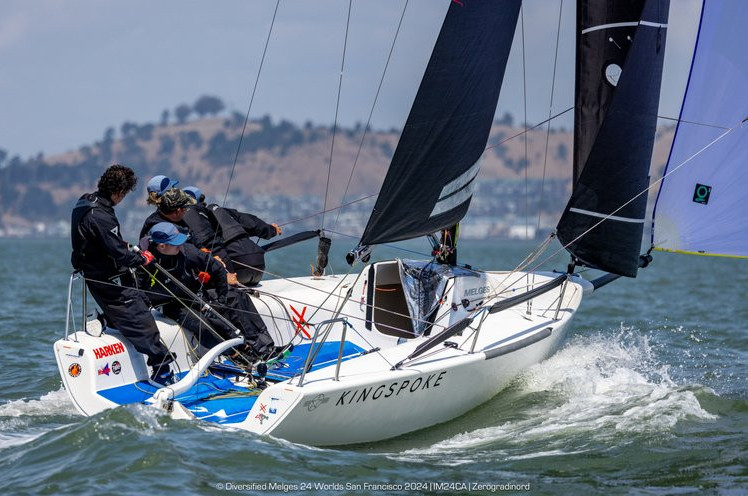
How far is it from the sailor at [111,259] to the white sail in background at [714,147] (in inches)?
155

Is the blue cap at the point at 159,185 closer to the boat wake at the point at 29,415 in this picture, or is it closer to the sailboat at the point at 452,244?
the sailboat at the point at 452,244

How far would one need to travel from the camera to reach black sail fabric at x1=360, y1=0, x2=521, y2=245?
6.83 metres

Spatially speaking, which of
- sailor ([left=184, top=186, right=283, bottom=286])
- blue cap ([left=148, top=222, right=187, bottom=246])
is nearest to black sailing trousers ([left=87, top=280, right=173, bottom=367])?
blue cap ([left=148, top=222, right=187, bottom=246])

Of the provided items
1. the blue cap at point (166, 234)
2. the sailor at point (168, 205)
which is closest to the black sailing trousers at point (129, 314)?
the blue cap at point (166, 234)

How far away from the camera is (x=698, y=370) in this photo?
845 cm

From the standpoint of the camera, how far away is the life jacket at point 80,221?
18.6 ft

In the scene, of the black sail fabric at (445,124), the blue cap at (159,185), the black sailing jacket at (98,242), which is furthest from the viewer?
the black sail fabric at (445,124)

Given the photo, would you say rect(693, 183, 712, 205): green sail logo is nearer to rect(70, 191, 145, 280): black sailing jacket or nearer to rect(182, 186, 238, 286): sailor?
rect(182, 186, 238, 286): sailor

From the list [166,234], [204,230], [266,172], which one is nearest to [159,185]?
[166,234]

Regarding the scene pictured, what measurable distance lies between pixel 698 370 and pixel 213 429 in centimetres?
469

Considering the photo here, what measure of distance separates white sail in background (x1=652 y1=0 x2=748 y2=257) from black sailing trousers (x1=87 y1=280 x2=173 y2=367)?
3.94 m

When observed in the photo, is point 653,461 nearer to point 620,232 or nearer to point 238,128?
point 620,232

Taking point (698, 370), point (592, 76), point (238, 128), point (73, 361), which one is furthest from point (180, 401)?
point (238, 128)

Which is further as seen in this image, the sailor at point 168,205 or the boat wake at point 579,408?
the sailor at point 168,205
